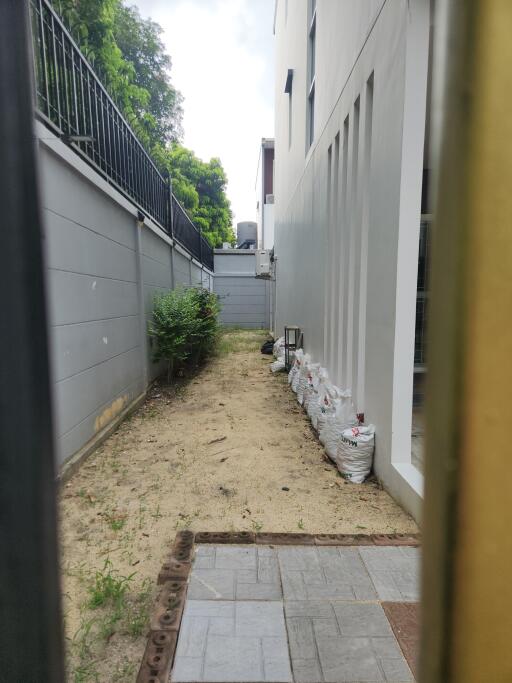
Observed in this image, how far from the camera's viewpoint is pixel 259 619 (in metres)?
1.61

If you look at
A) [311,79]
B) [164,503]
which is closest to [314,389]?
[164,503]

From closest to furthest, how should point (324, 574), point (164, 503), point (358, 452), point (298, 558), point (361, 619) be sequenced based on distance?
point (361, 619)
point (324, 574)
point (298, 558)
point (164, 503)
point (358, 452)

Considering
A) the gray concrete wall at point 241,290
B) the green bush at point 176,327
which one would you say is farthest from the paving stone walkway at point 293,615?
the gray concrete wall at point 241,290

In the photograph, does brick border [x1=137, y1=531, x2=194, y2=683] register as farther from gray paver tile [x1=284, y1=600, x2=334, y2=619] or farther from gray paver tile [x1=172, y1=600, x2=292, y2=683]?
gray paver tile [x1=284, y1=600, x2=334, y2=619]

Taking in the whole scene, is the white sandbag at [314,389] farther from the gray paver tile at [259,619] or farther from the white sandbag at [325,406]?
the gray paver tile at [259,619]

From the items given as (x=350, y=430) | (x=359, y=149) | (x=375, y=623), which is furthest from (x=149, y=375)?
(x=375, y=623)

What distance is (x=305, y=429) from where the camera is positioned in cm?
418

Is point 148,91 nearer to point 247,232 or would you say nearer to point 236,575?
point 247,232

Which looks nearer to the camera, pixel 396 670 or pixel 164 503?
pixel 396 670

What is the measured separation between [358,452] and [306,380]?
207 centimetres

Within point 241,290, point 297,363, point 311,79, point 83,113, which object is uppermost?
point 311,79

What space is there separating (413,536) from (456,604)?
217cm

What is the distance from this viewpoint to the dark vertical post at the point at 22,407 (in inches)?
12.7

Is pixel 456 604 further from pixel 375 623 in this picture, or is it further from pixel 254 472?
pixel 254 472
